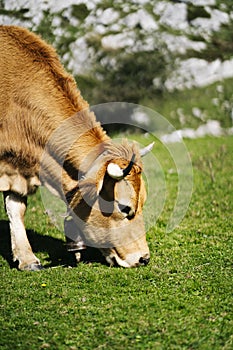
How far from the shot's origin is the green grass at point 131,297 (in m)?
5.70

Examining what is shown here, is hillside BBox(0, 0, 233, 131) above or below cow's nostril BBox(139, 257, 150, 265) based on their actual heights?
below

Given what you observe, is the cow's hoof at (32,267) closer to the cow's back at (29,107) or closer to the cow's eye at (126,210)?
the cow's back at (29,107)

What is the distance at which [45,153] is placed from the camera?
7.88 meters

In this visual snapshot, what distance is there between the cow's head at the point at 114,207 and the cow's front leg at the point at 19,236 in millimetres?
849

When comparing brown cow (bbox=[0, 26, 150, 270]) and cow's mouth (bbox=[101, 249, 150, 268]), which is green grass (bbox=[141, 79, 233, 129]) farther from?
cow's mouth (bbox=[101, 249, 150, 268])

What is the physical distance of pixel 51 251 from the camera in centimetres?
880

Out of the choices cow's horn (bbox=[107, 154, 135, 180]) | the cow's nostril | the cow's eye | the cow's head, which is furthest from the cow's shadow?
cow's horn (bbox=[107, 154, 135, 180])

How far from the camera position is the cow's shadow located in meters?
8.17

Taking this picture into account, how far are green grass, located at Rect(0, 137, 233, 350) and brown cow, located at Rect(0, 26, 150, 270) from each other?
47 centimetres

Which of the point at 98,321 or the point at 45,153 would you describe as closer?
the point at 98,321

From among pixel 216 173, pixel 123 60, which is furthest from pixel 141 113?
pixel 216 173

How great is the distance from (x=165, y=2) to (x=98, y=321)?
24804mm

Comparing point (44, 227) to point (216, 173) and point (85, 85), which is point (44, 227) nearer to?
point (216, 173)

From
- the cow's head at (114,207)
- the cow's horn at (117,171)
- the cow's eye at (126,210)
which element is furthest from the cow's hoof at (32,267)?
the cow's horn at (117,171)
